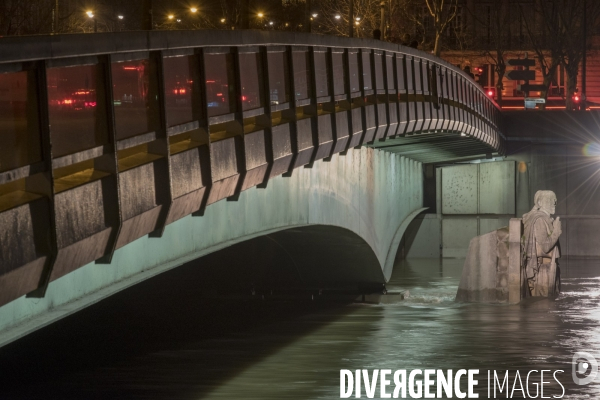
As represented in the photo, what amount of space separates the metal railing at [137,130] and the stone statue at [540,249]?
16755 mm

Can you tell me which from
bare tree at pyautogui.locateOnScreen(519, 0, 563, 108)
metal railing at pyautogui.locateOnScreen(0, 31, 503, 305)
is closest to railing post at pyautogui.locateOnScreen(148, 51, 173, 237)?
metal railing at pyautogui.locateOnScreen(0, 31, 503, 305)

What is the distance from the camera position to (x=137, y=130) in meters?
13.5

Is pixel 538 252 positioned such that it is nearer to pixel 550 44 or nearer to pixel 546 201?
pixel 546 201

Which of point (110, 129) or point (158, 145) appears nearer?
point (110, 129)

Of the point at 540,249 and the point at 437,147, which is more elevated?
the point at 437,147

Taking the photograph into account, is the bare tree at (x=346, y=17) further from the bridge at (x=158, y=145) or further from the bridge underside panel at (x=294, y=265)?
the bridge at (x=158, y=145)

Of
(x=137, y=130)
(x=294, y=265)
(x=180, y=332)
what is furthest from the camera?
(x=294, y=265)

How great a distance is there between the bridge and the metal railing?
0.06 ft

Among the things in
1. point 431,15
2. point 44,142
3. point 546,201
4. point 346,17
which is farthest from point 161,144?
point 431,15

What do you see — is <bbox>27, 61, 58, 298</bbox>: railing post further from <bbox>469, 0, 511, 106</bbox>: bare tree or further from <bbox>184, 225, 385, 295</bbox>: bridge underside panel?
<bbox>469, 0, 511, 106</bbox>: bare tree

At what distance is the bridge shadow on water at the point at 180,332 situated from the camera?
2453cm

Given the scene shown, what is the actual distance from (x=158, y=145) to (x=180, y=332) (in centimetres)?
1905

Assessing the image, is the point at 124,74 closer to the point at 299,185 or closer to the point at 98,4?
the point at 299,185

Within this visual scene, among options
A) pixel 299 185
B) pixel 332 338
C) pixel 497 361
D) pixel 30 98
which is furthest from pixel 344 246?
pixel 30 98
